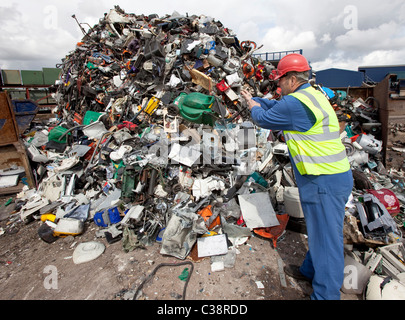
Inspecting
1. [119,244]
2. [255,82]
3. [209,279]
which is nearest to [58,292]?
[119,244]

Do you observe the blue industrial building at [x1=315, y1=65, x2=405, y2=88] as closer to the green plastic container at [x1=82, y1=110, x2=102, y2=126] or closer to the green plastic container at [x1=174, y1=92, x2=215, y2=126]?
the green plastic container at [x1=174, y1=92, x2=215, y2=126]

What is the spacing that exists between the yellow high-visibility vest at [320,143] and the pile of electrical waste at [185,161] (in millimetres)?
1161

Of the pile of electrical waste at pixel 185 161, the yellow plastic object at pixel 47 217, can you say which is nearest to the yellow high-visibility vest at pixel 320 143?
the pile of electrical waste at pixel 185 161

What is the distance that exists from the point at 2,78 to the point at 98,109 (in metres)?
8.90

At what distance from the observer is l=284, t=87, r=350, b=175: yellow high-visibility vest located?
5.25 ft

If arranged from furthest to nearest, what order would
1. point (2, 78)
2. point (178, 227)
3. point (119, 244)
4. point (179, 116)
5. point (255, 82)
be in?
point (2, 78) < point (255, 82) < point (179, 116) < point (119, 244) < point (178, 227)

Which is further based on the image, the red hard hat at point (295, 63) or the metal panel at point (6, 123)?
the metal panel at point (6, 123)

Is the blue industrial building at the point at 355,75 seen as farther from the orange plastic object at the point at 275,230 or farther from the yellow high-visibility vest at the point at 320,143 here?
the yellow high-visibility vest at the point at 320,143

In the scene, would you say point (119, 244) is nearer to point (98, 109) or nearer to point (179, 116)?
point (179, 116)

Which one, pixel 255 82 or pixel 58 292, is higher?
pixel 255 82

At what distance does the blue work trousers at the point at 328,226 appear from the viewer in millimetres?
1605

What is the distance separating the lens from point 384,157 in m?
4.31

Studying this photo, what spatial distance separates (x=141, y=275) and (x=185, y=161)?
173 cm

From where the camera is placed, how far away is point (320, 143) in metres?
1.61
